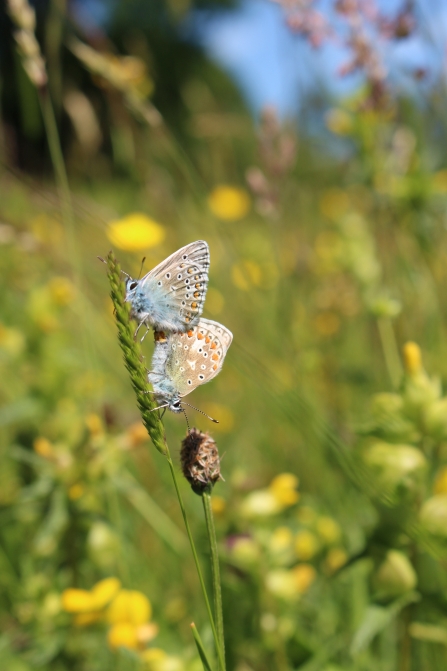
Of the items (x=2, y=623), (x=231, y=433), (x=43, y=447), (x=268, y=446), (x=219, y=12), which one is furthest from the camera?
(x=219, y=12)

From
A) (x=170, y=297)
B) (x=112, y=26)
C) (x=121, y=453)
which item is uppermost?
(x=170, y=297)

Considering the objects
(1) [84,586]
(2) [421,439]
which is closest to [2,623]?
(1) [84,586]

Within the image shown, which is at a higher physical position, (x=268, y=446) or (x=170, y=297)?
(x=170, y=297)

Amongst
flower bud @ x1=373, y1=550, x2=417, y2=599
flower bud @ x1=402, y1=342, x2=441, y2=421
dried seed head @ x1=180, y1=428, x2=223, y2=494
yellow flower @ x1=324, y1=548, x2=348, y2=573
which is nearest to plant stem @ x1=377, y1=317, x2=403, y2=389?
yellow flower @ x1=324, y1=548, x2=348, y2=573

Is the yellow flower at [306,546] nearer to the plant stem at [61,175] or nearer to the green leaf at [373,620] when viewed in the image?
the green leaf at [373,620]

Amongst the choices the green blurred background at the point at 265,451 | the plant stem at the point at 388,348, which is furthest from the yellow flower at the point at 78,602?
the plant stem at the point at 388,348

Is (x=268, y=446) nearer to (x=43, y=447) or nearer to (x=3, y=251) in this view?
(x=43, y=447)

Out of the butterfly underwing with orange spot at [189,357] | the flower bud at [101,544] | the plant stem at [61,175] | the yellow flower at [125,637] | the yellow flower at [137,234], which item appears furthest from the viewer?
the yellow flower at [137,234]
